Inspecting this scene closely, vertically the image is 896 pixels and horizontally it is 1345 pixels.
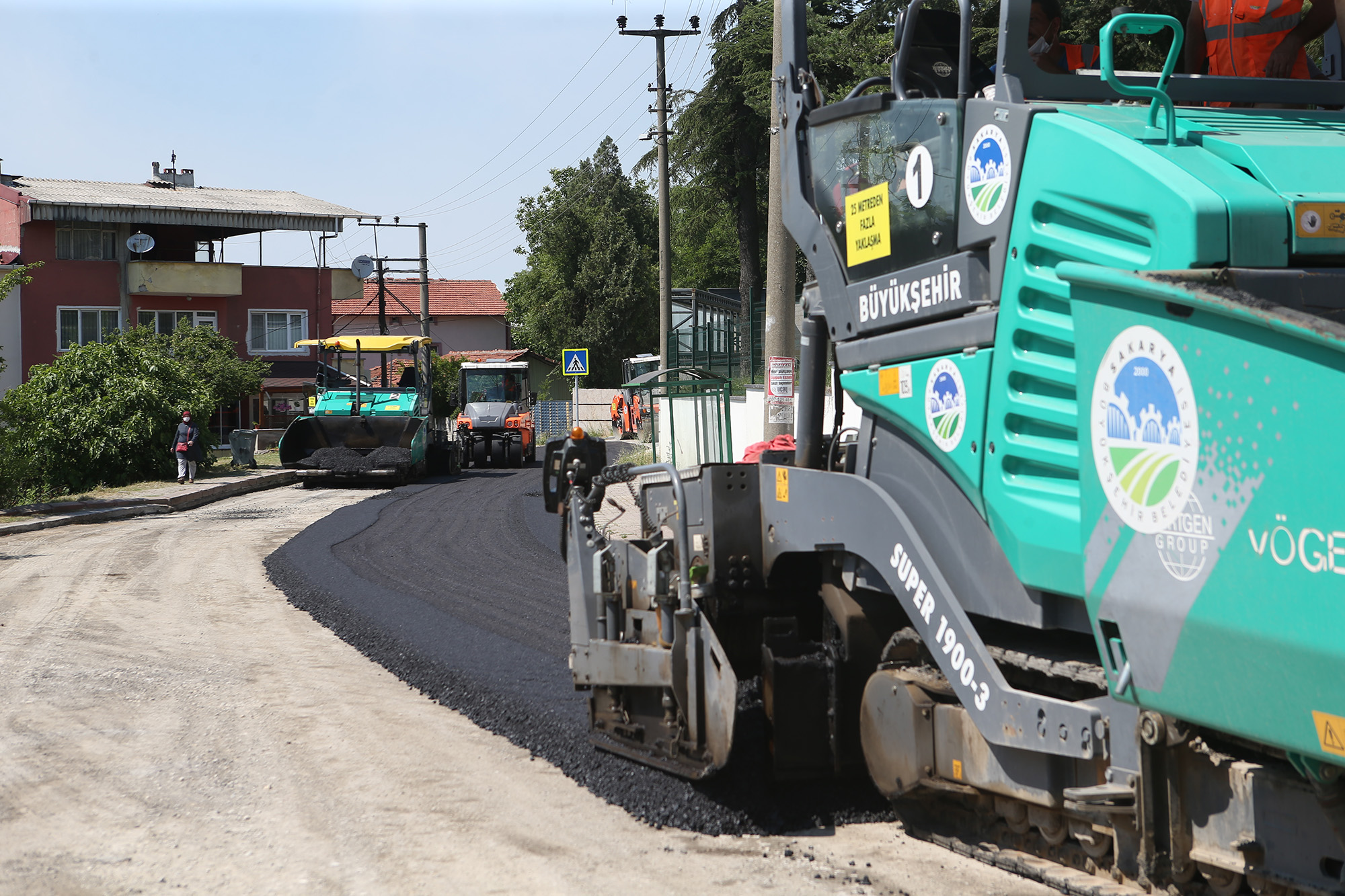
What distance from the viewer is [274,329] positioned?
4156 centimetres

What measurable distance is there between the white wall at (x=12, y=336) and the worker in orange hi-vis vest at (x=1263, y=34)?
38778 mm

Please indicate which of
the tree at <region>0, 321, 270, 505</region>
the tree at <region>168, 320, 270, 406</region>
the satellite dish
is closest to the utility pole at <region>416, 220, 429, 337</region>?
the satellite dish

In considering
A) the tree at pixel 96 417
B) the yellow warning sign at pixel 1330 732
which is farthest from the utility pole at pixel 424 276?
the yellow warning sign at pixel 1330 732

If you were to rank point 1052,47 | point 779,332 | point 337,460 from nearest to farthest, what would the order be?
point 1052,47, point 779,332, point 337,460

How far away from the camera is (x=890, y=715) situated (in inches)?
167

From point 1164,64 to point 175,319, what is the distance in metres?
40.8

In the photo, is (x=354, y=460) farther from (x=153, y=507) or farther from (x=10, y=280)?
(x=10, y=280)

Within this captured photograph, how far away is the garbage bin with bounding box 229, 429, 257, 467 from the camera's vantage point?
2808cm

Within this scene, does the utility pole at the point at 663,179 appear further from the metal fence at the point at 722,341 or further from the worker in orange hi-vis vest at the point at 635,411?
the worker in orange hi-vis vest at the point at 635,411

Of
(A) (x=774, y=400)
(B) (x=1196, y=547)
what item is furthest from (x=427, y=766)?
(A) (x=774, y=400)

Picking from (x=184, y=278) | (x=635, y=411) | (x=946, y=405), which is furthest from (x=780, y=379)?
(x=184, y=278)

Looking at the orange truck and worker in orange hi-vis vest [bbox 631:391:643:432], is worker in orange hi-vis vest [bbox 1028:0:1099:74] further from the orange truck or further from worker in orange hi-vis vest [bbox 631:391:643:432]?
worker in orange hi-vis vest [bbox 631:391:643:432]

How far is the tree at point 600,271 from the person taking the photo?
60.5 m

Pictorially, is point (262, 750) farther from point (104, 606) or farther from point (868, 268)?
point (104, 606)
